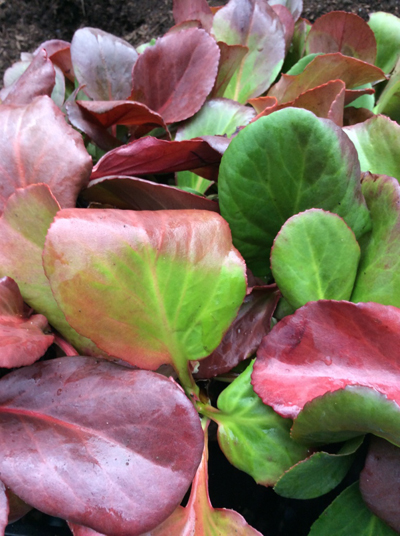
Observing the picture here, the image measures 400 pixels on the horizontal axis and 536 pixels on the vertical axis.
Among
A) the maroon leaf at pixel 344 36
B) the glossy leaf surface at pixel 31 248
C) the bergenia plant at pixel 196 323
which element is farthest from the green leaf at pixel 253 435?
the maroon leaf at pixel 344 36

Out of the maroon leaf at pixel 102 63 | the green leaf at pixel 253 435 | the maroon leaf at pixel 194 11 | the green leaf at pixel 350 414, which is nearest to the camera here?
the green leaf at pixel 350 414

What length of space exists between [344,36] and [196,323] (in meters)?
0.55

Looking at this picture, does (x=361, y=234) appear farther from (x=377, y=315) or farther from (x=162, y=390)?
(x=162, y=390)

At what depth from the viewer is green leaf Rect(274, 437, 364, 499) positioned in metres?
0.37

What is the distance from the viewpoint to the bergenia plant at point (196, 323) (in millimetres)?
364

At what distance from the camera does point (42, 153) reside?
47 centimetres

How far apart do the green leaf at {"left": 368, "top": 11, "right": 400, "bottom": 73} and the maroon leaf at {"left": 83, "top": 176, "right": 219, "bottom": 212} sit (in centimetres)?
48

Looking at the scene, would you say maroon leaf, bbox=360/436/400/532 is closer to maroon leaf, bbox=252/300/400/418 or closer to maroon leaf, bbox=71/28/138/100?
maroon leaf, bbox=252/300/400/418

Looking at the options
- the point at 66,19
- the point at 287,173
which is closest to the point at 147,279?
the point at 287,173

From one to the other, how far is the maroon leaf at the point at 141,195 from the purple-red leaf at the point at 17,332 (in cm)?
13

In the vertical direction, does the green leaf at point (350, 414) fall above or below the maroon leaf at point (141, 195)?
below

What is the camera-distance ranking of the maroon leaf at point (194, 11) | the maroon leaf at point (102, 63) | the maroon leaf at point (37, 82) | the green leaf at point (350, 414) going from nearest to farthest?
the green leaf at point (350, 414)
the maroon leaf at point (37, 82)
the maroon leaf at point (102, 63)
the maroon leaf at point (194, 11)

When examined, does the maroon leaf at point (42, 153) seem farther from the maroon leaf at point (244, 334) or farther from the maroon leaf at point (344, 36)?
the maroon leaf at point (344, 36)

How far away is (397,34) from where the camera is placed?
75 cm
